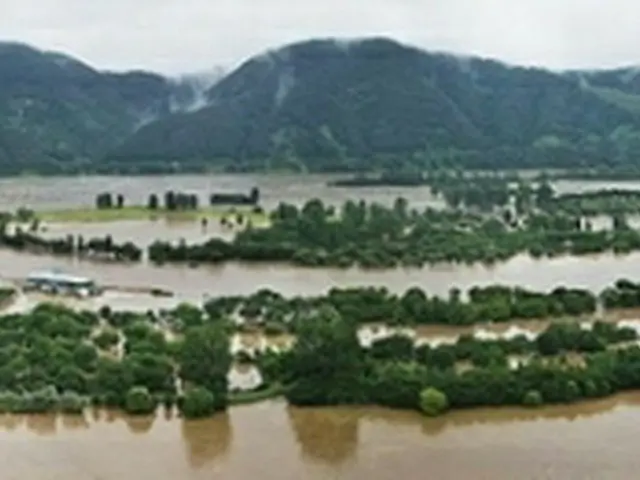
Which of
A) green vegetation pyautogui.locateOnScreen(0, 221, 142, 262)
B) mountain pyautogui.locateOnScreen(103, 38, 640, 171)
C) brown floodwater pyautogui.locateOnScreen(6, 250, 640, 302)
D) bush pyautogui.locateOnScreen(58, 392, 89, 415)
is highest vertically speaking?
mountain pyautogui.locateOnScreen(103, 38, 640, 171)

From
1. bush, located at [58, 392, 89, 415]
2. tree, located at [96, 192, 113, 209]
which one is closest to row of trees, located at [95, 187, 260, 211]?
tree, located at [96, 192, 113, 209]

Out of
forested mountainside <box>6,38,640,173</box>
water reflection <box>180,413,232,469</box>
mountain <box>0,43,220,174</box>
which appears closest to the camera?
water reflection <box>180,413,232,469</box>

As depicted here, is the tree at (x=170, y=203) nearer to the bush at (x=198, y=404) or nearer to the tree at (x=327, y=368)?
the tree at (x=327, y=368)

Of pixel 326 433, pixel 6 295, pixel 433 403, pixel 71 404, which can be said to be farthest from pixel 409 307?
pixel 6 295

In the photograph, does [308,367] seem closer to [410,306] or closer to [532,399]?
[532,399]

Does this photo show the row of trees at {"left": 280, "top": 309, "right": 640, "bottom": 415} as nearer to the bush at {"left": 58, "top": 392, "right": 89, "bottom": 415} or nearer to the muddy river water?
the muddy river water

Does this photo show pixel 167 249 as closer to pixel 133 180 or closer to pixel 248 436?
pixel 248 436
